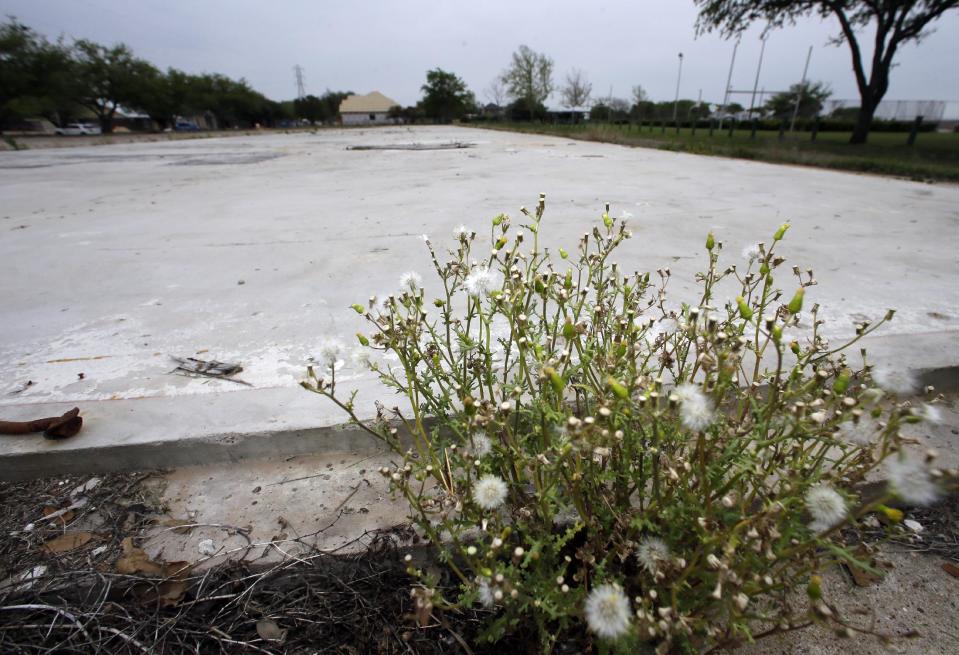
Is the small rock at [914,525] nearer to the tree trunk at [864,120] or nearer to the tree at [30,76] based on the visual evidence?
the tree trunk at [864,120]

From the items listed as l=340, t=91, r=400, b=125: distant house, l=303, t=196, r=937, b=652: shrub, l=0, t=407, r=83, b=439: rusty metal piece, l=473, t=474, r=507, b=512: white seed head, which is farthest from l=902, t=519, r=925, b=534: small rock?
l=340, t=91, r=400, b=125: distant house

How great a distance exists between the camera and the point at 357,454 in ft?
5.87

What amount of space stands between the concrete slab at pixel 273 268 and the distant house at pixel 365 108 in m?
95.0

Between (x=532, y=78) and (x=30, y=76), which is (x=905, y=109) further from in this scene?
(x=30, y=76)

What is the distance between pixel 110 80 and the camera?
43.1 meters

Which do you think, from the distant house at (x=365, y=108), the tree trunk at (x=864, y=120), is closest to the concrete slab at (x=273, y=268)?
the tree trunk at (x=864, y=120)

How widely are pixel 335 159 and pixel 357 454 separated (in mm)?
12076

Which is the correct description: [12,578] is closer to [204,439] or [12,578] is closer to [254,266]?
[204,439]

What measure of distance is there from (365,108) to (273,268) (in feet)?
345

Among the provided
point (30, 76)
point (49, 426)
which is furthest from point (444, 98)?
point (49, 426)

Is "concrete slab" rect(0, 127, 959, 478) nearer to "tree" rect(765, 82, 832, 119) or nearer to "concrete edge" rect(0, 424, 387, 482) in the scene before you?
"concrete edge" rect(0, 424, 387, 482)

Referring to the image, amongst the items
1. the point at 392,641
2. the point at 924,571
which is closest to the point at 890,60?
the point at 924,571

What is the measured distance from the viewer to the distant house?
93312 mm

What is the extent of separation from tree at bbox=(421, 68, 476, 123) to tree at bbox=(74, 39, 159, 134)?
38464 mm
